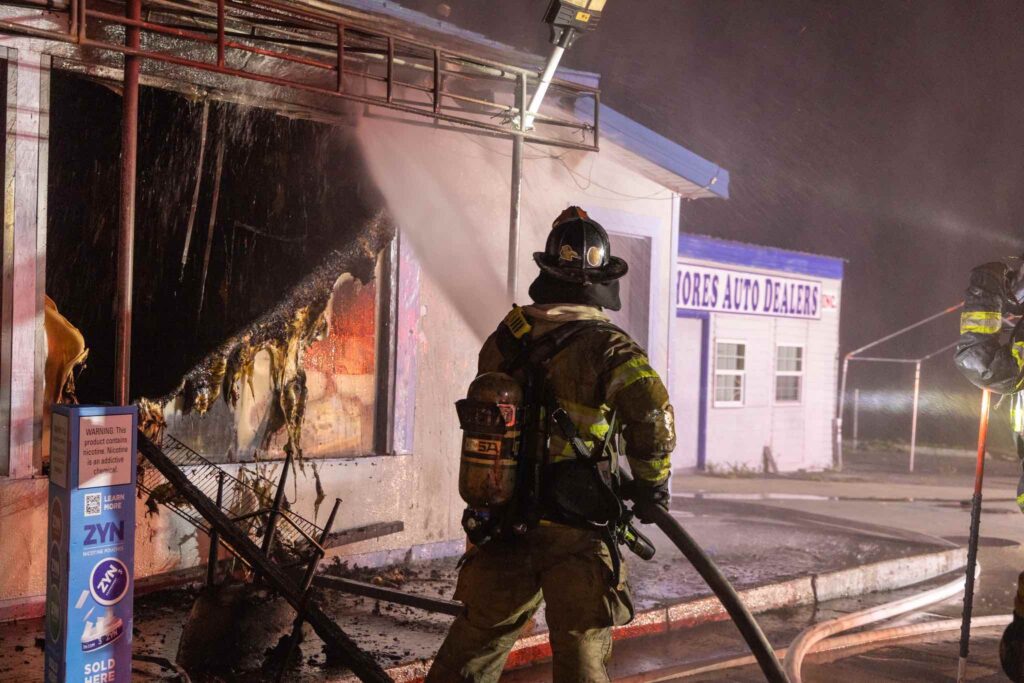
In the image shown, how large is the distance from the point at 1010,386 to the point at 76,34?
5561 mm

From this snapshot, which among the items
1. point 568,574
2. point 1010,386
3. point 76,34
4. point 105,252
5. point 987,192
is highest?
point 987,192

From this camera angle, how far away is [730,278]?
1698 centimetres

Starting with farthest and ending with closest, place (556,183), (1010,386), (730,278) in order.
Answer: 1. (730,278)
2. (556,183)
3. (1010,386)

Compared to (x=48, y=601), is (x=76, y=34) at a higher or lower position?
higher

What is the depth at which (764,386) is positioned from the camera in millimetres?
17844

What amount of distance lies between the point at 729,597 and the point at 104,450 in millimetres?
2885

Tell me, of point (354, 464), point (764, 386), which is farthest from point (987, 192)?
A: point (354, 464)

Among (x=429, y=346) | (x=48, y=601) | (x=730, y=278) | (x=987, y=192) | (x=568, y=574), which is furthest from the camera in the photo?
(x=987, y=192)

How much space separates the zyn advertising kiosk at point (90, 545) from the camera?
413cm

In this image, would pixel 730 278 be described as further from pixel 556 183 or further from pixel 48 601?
pixel 48 601

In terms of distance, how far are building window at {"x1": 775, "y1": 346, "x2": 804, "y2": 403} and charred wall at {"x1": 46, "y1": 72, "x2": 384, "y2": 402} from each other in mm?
12649

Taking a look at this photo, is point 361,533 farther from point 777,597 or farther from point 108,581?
point 777,597

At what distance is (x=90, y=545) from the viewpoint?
4203mm

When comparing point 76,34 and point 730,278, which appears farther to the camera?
point 730,278
